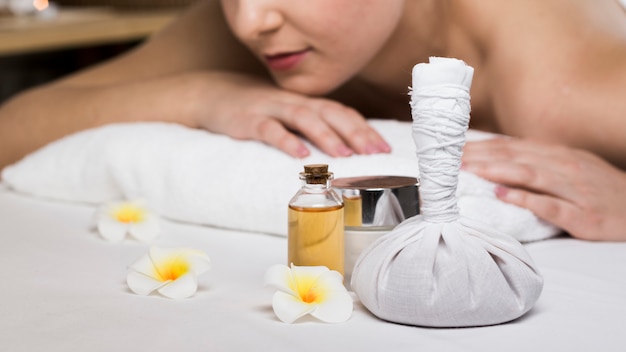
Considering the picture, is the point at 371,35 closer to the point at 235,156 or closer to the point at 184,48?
the point at 235,156

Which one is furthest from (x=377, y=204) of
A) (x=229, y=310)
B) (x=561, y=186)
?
(x=561, y=186)

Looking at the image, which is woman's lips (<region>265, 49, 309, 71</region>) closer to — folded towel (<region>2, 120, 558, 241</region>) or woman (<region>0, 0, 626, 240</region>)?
woman (<region>0, 0, 626, 240</region>)

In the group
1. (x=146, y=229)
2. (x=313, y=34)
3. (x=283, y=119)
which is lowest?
(x=146, y=229)

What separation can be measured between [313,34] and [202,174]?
26 centimetres

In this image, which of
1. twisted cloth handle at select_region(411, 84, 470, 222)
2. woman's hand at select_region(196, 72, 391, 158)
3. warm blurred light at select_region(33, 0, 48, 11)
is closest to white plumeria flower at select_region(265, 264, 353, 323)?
twisted cloth handle at select_region(411, 84, 470, 222)

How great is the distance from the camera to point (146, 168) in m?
1.24

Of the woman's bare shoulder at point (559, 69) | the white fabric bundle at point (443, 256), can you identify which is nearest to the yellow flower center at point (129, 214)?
the white fabric bundle at point (443, 256)

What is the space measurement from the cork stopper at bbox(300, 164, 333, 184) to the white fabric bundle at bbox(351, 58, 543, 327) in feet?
0.30

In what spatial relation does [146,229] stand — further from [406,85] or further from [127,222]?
[406,85]

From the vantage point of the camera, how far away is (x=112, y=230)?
110cm

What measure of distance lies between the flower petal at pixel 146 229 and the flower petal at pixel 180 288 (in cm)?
26

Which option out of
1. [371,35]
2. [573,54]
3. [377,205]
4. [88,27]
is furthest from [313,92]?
[88,27]

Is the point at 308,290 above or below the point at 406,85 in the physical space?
below

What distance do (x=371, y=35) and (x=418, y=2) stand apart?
133 millimetres
